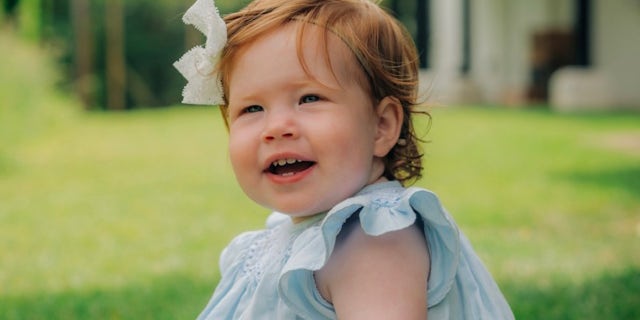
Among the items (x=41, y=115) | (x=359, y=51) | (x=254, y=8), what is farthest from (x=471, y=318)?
(x=41, y=115)

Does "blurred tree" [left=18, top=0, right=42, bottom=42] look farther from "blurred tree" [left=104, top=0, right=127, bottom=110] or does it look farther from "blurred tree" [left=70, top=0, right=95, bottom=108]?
"blurred tree" [left=104, top=0, right=127, bottom=110]

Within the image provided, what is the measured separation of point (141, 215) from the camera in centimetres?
553

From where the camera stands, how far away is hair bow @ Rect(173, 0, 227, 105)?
187 cm

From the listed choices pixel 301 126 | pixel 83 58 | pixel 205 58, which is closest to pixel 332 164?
pixel 301 126

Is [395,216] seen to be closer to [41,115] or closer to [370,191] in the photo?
[370,191]

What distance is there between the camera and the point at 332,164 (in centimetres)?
176

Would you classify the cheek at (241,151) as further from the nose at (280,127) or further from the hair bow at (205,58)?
the hair bow at (205,58)

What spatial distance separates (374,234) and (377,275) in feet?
0.23

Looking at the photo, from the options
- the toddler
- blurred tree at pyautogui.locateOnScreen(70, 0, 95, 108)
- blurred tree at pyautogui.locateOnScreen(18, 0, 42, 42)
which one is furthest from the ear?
blurred tree at pyautogui.locateOnScreen(70, 0, 95, 108)

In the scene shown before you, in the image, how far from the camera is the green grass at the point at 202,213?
11.3ft

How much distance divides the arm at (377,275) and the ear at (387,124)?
0.22 m

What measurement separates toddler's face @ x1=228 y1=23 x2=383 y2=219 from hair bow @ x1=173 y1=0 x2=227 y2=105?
0.07 meters

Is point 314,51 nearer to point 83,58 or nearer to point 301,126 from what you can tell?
point 301,126

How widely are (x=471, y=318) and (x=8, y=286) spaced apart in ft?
7.78
